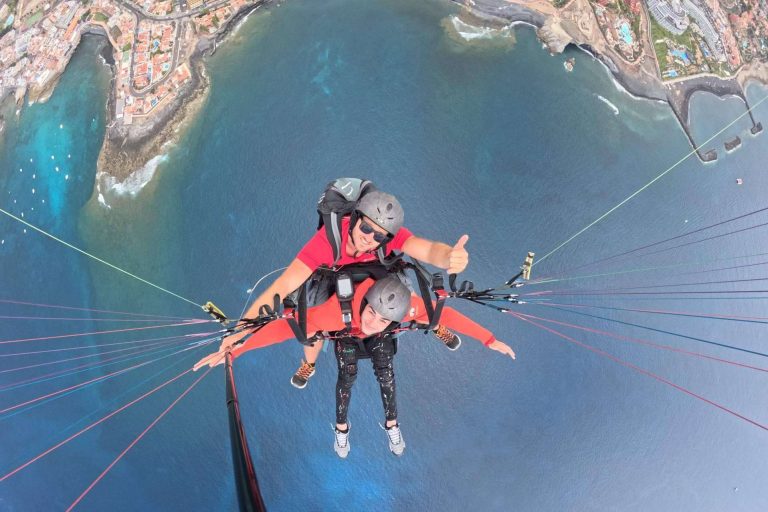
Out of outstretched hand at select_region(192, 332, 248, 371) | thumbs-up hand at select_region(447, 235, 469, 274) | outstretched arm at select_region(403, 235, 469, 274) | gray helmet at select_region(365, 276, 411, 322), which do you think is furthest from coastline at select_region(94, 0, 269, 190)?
thumbs-up hand at select_region(447, 235, 469, 274)

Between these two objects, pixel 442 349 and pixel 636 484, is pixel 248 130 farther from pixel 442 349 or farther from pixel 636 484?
pixel 636 484

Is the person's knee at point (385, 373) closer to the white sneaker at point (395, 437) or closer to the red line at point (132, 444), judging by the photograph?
the white sneaker at point (395, 437)

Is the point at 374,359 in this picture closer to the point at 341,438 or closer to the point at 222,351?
the point at 341,438

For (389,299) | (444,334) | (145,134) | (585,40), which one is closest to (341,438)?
(444,334)

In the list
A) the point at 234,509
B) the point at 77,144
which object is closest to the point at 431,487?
the point at 234,509

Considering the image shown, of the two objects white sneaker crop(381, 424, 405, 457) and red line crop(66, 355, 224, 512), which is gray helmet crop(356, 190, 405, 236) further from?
red line crop(66, 355, 224, 512)

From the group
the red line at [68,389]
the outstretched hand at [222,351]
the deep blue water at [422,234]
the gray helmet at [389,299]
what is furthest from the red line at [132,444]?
the gray helmet at [389,299]

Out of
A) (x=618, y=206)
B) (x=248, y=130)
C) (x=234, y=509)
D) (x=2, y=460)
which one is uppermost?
(x=248, y=130)
